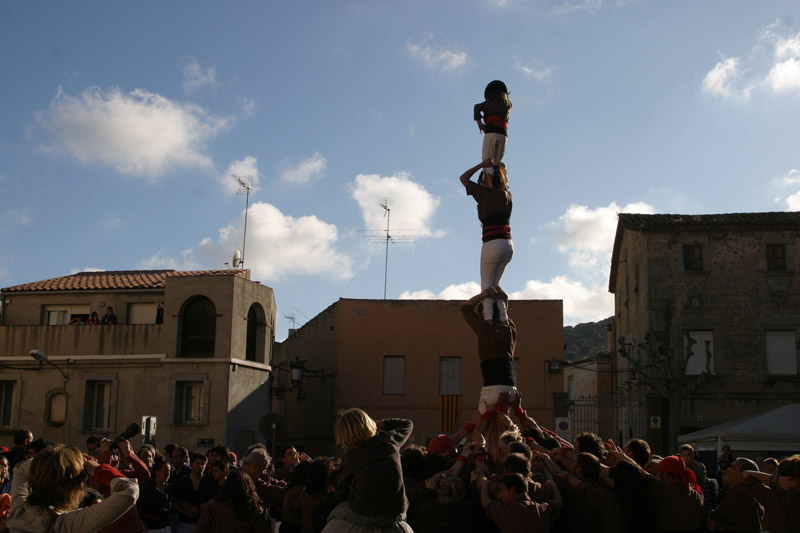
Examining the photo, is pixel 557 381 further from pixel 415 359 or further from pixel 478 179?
pixel 478 179

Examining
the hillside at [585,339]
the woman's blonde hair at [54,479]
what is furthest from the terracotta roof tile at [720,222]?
the hillside at [585,339]

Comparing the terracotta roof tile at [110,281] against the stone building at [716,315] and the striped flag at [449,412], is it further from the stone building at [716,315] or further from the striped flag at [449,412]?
the stone building at [716,315]

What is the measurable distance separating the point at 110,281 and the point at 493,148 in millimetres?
19789

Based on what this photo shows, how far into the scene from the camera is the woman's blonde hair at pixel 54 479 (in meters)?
4.48

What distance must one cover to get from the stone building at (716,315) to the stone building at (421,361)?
3.26 meters

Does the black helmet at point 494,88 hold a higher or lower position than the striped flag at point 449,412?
higher

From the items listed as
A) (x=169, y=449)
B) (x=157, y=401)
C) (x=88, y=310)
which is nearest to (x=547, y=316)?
(x=157, y=401)

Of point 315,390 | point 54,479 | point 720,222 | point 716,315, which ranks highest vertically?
point 720,222

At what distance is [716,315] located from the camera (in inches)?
1049

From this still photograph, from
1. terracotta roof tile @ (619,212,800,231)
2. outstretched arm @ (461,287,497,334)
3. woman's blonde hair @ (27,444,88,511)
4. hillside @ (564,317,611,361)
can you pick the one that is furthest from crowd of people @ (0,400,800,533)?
hillside @ (564,317,611,361)

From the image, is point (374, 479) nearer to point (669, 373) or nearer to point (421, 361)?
point (669, 373)

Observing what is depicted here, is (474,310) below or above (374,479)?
above

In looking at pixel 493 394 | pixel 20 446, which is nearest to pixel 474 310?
pixel 493 394

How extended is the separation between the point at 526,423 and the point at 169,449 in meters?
4.75
